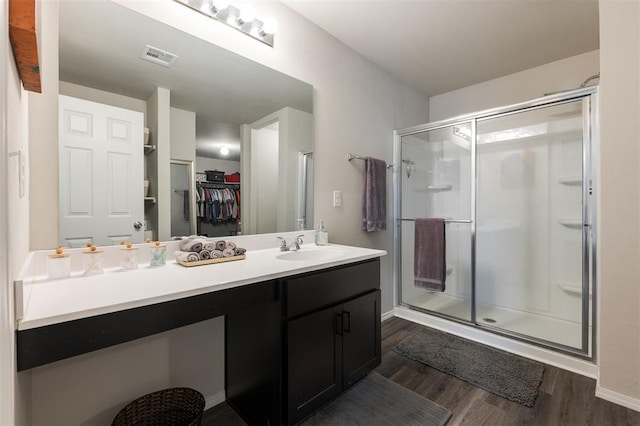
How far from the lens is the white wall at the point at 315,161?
3.57ft

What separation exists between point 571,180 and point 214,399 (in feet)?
9.79

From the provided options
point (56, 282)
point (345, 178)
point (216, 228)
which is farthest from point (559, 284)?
point (56, 282)

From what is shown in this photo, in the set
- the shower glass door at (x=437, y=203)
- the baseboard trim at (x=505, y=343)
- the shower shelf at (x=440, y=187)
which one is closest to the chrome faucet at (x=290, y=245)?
the shower glass door at (x=437, y=203)

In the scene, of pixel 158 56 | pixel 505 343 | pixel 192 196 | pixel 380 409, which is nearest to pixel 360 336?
pixel 380 409

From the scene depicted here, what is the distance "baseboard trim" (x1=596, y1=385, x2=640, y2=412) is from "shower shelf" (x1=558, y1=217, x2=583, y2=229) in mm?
1223

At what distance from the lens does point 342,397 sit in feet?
5.05

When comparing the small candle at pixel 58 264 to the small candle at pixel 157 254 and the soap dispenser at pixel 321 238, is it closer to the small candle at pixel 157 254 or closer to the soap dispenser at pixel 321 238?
the small candle at pixel 157 254

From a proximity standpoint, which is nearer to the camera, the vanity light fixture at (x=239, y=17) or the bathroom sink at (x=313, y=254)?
the vanity light fixture at (x=239, y=17)

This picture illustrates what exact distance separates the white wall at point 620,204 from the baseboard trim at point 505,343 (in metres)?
0.26

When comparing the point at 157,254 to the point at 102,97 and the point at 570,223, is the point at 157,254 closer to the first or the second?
the point at 102,97

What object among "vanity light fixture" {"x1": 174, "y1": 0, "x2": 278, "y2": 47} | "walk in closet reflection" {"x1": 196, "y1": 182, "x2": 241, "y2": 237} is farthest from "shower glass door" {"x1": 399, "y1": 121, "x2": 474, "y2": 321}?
"walk in closet reflection" {"x1": 196, "y1": 182, "x2": 241, "y2": 237}

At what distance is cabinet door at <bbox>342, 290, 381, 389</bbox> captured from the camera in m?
1.47

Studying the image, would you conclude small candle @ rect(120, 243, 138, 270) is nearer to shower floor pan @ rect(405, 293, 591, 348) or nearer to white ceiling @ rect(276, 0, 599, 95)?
white ceiling @ rect(276, 0, 599, 95)

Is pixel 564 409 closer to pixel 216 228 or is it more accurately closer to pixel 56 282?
pixel 216 228
